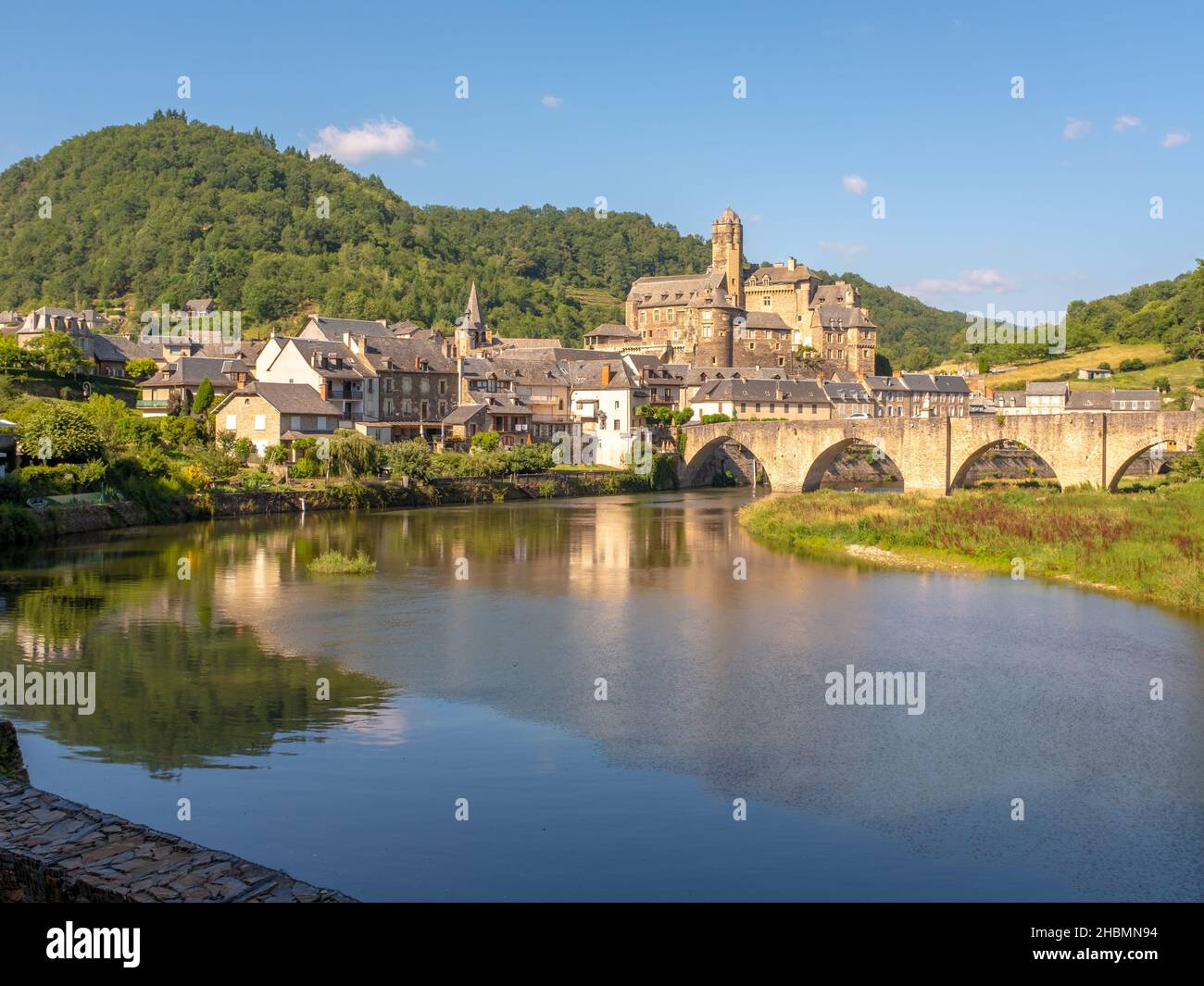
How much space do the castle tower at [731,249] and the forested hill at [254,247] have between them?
19.6 m

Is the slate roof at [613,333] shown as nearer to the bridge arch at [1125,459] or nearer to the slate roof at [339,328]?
the slate roof at [339,328]

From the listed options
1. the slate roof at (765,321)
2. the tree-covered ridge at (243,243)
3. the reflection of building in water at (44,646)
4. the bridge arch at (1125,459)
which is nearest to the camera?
the reflection of building in water at (44,646)

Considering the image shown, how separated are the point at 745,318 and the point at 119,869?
111m

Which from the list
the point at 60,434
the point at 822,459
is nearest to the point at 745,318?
the point at 822,459

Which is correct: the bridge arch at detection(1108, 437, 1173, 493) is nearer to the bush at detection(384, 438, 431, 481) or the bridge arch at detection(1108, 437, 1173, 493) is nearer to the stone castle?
the bush at detection(384, 438, 431, 481)

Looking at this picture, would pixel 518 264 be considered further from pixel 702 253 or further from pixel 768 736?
pixel 768 736

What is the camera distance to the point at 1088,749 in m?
16.3

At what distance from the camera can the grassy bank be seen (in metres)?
29.8

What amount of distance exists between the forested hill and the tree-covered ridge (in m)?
0.24

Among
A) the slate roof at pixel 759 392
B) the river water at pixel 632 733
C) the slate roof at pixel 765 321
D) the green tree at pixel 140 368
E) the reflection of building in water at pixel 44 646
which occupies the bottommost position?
the river water at pixel 632 733

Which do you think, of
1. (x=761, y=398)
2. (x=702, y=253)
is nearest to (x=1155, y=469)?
(x=761, y=398)

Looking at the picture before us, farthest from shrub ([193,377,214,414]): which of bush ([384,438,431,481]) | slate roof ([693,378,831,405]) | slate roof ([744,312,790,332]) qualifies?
slate roof ([744,312,790,332])

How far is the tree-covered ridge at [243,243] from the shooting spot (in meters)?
121

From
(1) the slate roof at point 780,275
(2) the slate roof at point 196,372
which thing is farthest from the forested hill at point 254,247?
(2) the slate roof at point 196,372
